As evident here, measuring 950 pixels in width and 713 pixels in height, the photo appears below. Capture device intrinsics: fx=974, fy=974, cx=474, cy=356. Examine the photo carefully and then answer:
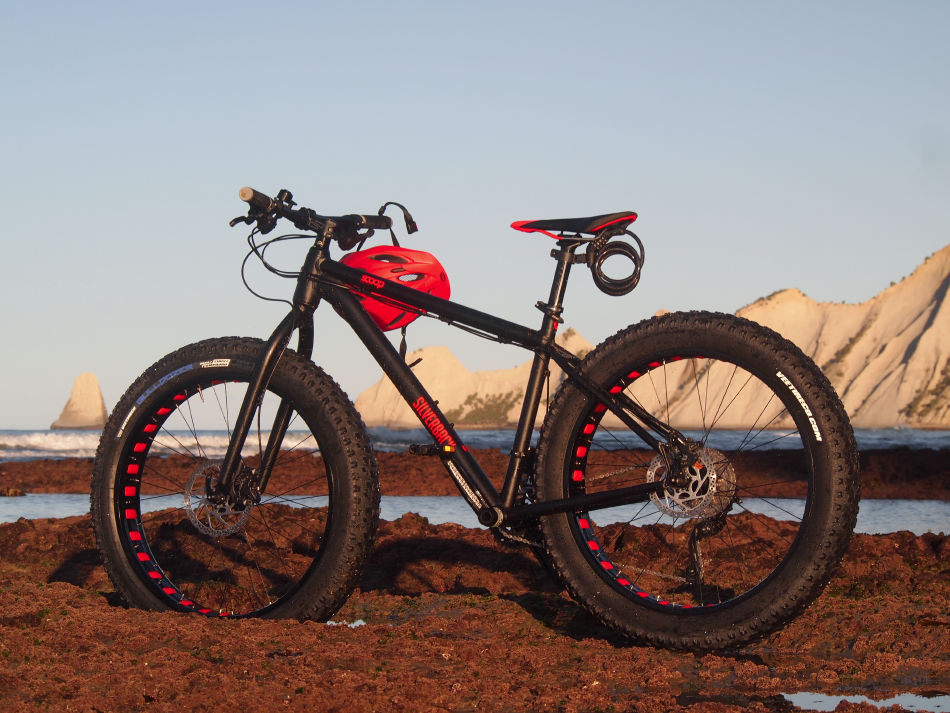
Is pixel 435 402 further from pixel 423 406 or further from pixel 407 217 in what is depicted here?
pixel 407 217

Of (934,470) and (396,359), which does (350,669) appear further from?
(934,470)

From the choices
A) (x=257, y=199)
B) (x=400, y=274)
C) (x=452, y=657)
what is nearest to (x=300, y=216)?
(x=257, y=199)

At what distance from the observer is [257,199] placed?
15.7 feet

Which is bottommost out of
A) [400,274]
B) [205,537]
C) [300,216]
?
[205,537]

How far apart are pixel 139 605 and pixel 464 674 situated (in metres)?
2.02

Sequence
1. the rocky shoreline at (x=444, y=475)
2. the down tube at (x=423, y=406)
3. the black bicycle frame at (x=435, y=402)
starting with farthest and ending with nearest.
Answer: the rocky shoreline at (x=444, y=475) → the down tube at (x=423, y=406) → the black bicycle frame at (x=435, y=402)

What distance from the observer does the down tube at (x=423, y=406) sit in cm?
432

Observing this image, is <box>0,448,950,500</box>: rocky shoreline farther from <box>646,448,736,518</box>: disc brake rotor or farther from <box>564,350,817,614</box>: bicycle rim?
<box>646,448,736,518</box>: disc brake rotor

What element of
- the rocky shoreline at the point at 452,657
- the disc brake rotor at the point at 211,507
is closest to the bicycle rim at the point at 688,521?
the rocky shoreline at the point at 452,657

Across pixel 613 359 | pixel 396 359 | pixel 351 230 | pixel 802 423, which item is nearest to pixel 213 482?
pixel 396 359

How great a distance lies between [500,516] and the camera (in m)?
4.20

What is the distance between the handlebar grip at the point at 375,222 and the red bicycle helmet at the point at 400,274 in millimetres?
199

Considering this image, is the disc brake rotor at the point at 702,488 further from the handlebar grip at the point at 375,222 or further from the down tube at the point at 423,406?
the handlebar grip at the point at 375,222

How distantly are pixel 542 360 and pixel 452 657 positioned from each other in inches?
50.2
